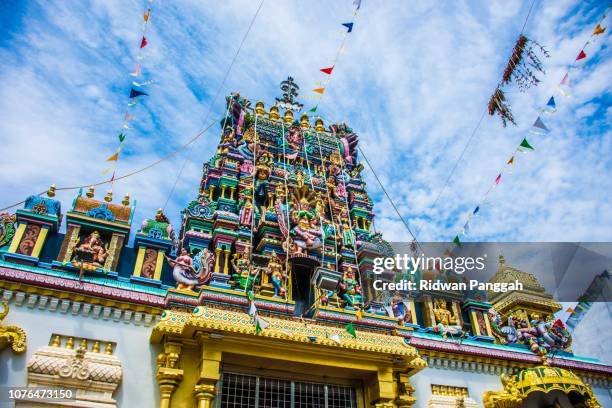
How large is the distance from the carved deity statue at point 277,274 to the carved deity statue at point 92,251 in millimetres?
4909

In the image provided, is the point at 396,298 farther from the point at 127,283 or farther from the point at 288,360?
the point at 127,283

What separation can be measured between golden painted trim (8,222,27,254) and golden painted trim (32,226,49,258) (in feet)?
1.33

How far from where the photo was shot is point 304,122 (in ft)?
75.8

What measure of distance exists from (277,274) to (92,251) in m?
5.45

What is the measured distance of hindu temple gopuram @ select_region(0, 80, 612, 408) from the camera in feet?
37.0

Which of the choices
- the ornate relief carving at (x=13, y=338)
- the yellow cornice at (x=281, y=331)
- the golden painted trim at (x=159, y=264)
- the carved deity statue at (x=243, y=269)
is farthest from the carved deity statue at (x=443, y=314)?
the ornate relief carving at (x=13, y=338)

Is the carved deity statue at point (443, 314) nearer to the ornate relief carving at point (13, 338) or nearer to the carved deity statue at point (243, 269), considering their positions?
the carved deity statue at point (243, 269)

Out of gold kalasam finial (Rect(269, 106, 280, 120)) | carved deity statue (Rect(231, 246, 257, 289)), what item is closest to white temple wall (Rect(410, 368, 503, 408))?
carved deity statue (Rect(231, 246, 257, 289))

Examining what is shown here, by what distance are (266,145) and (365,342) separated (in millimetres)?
10183

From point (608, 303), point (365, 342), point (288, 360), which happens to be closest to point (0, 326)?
point (288, 360)

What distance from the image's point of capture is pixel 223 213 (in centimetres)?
1584

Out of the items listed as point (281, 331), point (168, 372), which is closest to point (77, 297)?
point (168, 372)

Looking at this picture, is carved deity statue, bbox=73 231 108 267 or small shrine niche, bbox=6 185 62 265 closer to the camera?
small shrine niche, bbox=6 185 62 265

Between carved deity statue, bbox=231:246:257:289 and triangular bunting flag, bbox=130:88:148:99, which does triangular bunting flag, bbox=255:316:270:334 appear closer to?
carved deity statue, bbox=231:246:257:289
